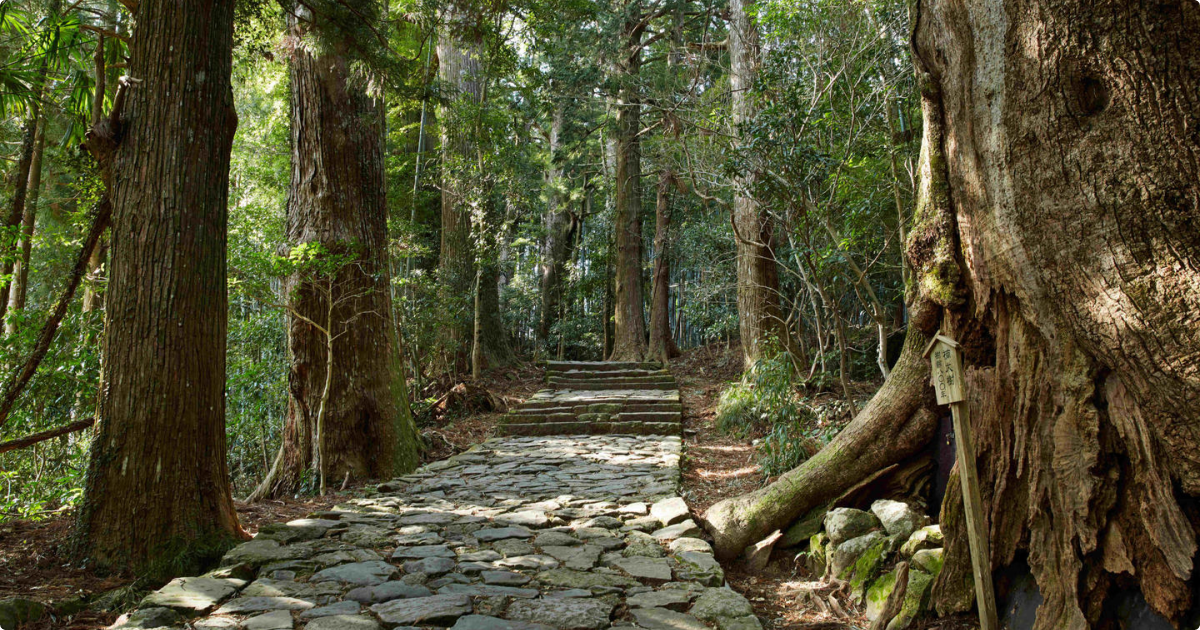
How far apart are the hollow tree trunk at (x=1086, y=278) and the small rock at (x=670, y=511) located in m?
2.02

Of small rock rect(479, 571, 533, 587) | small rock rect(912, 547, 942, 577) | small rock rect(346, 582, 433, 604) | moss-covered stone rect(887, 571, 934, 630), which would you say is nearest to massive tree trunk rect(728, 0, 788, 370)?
small rock rect(912, 547, 942, 577)

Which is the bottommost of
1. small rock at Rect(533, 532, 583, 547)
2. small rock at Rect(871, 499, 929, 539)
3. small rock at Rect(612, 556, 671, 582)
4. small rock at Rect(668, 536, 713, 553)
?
small rock at Rect(612, 556, 671, 582)

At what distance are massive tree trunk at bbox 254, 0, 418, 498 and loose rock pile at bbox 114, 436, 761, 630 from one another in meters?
0.67

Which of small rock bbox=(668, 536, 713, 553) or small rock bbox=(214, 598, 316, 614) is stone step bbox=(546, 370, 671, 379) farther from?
small rock bbox=(214, 598, 316, 614)

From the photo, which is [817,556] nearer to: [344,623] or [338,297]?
[344,623]

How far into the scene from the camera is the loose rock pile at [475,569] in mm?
2965

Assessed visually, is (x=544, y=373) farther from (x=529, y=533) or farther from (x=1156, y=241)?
(x=1156, y=241)

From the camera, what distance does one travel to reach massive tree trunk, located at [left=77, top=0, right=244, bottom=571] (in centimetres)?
359

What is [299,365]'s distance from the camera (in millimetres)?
6219

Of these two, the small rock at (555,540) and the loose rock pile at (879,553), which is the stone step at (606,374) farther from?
the loose rock pile at (879,553)

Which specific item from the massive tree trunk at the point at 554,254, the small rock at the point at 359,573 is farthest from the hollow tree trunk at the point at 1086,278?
the massive tree trunk at the point at 554,254

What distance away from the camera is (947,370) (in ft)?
9.09

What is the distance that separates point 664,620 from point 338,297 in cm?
450

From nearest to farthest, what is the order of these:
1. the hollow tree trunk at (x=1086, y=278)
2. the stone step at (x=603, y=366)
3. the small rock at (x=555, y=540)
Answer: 1. the hollow tree trunk at (x=1086, y=278)
2. the small rock at (x=555, y=540)
3. the stone step at (x=603, y=366)
